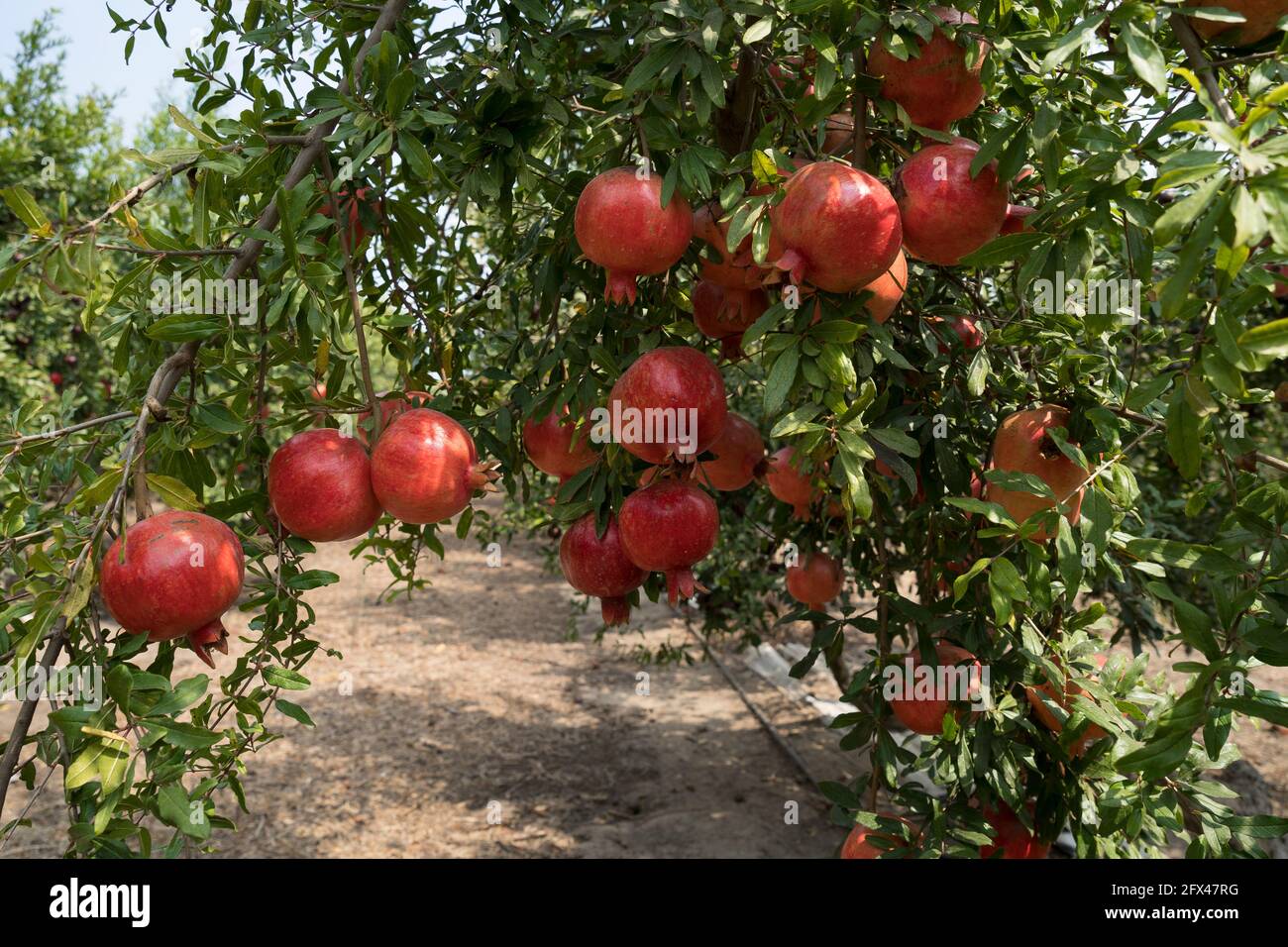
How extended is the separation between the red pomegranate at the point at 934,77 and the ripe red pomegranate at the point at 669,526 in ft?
2.36

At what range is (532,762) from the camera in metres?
6.04

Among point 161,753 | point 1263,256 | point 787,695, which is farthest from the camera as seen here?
point 787,695

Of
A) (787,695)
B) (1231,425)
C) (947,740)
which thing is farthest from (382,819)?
(1231,425)

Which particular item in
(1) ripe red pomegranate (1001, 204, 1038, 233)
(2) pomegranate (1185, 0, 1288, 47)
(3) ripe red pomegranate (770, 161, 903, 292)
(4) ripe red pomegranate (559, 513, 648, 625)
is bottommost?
(4) ripe red pomegranate (559, 513, 648, 625)

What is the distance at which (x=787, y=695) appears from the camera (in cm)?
694

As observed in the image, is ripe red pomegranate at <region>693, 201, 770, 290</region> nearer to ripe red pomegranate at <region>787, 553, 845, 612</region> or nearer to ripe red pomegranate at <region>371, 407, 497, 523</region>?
ripe red pomegranate at <region>371, 407, 497, 523</region>

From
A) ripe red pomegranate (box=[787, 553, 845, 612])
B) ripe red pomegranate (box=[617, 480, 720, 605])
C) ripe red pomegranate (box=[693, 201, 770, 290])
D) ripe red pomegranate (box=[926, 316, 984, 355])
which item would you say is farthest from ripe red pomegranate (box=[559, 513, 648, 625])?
ripe red pomegranate (box=[787, 553, 845, 612])

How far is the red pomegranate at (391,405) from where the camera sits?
61.9 inches

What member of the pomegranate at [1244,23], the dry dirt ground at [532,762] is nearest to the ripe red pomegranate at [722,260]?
the pomegranate at [1244,23]

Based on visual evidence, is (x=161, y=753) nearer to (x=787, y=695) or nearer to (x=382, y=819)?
(x=382, y=819)

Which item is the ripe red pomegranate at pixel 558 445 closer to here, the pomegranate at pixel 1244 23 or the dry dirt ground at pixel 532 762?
the pomegranate at pixel 1244 23

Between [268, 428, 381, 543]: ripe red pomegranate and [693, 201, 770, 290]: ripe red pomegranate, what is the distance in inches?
28.0

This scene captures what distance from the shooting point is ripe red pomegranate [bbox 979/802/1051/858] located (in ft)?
6.44
